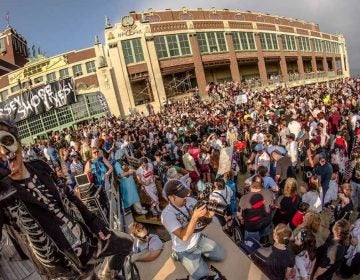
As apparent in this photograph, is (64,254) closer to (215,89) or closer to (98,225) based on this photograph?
(98,225)

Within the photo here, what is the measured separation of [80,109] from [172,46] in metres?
11.3

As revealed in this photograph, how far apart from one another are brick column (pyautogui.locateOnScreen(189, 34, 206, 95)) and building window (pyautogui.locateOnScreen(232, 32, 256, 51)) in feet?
19.6

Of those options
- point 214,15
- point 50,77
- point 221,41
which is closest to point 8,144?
point 50,77

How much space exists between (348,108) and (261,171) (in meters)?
9.40

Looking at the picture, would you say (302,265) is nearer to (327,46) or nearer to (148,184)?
(148,184)

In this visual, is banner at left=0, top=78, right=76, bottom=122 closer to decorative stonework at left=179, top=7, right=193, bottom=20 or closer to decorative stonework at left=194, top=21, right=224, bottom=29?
decorative stonework at left=179, top=7, right=193, bottom=20

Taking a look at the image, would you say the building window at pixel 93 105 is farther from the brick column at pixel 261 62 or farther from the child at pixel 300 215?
the child at pixel 300 215

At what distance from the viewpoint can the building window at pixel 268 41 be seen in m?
41.4

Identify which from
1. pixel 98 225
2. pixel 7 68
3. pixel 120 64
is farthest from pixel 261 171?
pixel 7 68

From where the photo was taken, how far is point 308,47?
51.5 metres

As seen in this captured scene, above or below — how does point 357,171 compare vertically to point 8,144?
below

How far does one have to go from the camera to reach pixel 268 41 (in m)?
42.3

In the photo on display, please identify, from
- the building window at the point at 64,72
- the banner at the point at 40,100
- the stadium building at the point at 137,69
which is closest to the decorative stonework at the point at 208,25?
the stadium building at the point at 137,69

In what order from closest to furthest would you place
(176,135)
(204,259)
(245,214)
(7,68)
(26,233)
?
1. (26,233)
2. (204,259)
3. (245,214)
4. (176,135)
5. (7,68)
